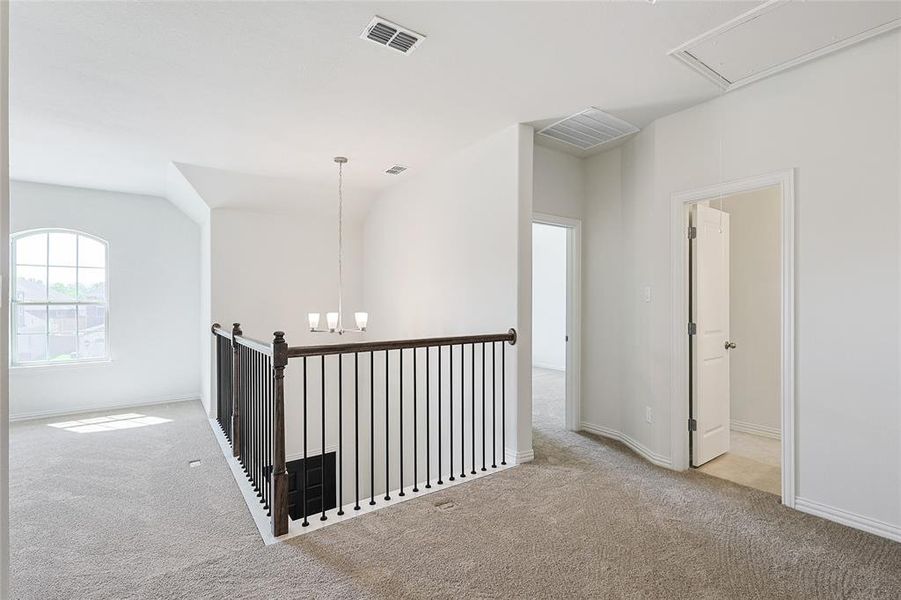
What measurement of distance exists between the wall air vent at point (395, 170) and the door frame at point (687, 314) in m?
2.60

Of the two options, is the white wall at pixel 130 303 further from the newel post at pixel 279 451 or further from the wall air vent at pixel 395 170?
the newel post at pixel 279 451

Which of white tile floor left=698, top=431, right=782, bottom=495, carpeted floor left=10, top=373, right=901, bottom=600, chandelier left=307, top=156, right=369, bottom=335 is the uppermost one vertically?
chandelier left=307, top=156, right=369, bottom=335

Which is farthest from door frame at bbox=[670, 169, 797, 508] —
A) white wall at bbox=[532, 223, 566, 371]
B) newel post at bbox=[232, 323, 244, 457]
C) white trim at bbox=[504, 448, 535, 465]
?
white wall at bbox=[532, 223, 566, 371]

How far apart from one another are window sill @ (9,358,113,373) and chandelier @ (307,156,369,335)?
2.47m

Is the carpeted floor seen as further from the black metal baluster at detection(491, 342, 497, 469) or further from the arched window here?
the arched window

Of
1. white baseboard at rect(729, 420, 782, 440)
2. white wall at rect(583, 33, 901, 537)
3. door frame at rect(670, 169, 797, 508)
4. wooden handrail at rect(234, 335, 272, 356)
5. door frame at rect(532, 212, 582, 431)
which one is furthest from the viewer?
door frame at rect(532, 212, 582, 431)

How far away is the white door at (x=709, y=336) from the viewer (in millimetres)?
3369

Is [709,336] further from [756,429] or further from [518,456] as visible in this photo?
[518,456]

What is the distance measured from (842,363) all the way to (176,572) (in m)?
3.53

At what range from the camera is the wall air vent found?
4.63m

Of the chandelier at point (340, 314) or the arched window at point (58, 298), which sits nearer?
the chandelier at point (340, 314)

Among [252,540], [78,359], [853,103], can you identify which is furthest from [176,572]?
[78,359]

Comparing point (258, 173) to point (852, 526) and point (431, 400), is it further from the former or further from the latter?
point (852, 526)

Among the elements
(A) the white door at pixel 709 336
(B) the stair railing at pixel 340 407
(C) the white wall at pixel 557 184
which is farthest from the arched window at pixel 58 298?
(A) the white door at pixel 709 336
